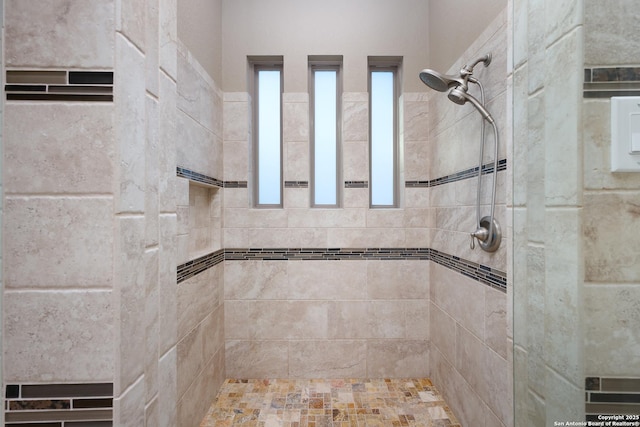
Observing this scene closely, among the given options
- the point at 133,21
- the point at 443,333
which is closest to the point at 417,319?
the point at 443,333

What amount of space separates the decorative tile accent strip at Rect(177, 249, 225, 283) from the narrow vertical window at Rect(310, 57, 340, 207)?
30.8 inches

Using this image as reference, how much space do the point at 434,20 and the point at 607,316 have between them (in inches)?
83.5

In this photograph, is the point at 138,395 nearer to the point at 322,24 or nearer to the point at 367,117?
the point at 367,117

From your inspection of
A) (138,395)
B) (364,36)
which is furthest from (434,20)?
(138,395)

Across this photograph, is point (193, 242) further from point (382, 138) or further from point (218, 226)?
point (382, 138)

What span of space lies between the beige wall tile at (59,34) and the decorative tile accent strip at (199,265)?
98 centimetres

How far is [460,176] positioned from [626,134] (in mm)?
1232

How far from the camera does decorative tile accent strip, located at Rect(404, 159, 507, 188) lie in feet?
4.23

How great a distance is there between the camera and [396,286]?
2.12m

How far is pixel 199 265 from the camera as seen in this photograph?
1.70 metres

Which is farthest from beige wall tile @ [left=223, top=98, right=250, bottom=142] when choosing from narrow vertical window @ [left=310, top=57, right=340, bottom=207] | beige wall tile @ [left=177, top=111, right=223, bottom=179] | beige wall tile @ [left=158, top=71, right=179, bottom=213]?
beige wall tile @ [left=158, top=71, right=179, bottom=213]

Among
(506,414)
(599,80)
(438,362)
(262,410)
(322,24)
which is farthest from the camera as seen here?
(322,24)

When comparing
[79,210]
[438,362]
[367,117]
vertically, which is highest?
[367,117]

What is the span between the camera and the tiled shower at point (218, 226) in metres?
0.64
